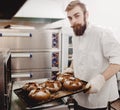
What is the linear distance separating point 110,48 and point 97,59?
6.1 inches

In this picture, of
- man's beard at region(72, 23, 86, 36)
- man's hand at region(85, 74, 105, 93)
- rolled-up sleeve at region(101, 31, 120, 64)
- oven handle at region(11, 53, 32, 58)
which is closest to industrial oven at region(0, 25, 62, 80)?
oven handle at region(11, 53, 32, 58)

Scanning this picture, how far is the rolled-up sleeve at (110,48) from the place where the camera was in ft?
5.95

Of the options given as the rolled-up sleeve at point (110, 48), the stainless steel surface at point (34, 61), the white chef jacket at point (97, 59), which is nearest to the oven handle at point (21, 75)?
the stainless steel surface at point (34, 61)

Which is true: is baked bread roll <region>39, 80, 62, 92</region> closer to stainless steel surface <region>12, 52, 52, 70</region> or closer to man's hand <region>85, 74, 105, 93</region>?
man's hand <region>85, 74, 105, 93</region>

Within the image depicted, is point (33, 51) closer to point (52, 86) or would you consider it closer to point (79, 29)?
point (79, 29)

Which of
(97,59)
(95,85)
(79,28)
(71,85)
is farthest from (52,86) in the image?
(79,28)

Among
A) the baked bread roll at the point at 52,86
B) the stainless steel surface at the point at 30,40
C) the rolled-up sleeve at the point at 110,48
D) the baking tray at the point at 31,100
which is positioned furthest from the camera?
the stainless steel surface at the point at 30,40

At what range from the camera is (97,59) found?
1896mm

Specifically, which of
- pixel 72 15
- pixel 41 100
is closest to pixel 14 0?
pixel 41 100

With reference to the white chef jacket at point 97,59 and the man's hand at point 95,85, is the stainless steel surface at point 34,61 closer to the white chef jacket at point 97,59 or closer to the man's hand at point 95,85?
the white chef jacket at point 97,59

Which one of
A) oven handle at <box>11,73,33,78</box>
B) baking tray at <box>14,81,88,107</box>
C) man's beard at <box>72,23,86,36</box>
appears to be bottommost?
oven handle at <box>11,73,33,78</box>

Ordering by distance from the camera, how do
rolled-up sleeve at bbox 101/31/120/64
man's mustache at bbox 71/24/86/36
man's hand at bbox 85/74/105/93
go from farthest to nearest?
man's mustache at bbox 71/24/86/36
rolled-up sleeve at bbox 101/31/120/64
man's hand at bbox 85/74/105/93

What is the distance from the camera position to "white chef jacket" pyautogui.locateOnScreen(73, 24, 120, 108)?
1.84m

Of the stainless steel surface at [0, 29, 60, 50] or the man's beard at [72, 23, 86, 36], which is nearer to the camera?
the man's beard at [72, 23, 86, 36]
